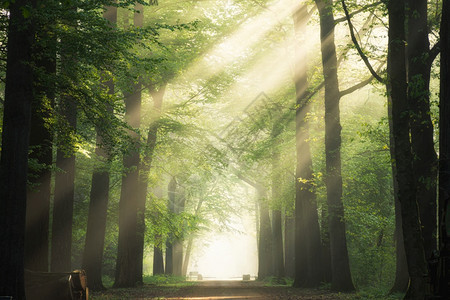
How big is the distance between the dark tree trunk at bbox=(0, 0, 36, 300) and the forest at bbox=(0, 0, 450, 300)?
0.03m

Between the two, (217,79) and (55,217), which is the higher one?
(217,79)

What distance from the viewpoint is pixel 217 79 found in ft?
77.2

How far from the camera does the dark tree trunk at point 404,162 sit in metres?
9.81

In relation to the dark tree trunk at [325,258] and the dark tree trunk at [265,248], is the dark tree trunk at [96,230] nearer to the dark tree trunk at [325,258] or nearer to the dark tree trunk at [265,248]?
the dark tree trunk at [325,258]

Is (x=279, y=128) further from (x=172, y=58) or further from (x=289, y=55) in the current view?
(x=172, y=58)

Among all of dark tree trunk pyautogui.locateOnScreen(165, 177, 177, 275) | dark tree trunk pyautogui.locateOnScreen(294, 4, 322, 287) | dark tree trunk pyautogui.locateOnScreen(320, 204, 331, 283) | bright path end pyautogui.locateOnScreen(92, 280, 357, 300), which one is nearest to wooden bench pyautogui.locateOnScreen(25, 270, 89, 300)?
bright path end pyautogui.locateOnScreen(92, 280, 357, 300)

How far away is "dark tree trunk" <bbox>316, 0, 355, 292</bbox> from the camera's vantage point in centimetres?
1725

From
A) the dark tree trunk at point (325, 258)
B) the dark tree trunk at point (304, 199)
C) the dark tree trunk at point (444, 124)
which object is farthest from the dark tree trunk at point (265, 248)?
the dark tree trunk at point (444, 124)

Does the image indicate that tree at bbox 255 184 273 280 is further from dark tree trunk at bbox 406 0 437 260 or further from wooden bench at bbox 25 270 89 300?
wooden bench at bbox 25 270 89 300

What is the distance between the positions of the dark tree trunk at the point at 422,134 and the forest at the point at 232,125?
0.05 m

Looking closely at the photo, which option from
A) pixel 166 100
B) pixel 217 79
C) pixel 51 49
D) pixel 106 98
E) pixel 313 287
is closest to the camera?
pixel 51 49

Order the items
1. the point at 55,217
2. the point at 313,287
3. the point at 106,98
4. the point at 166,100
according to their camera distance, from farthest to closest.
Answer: the point at 166,100
the point at 313,287
the point at 55,217
the point at 106,98

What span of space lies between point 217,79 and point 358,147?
1058 centimetres

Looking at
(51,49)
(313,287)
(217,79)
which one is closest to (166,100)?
(217,79)
